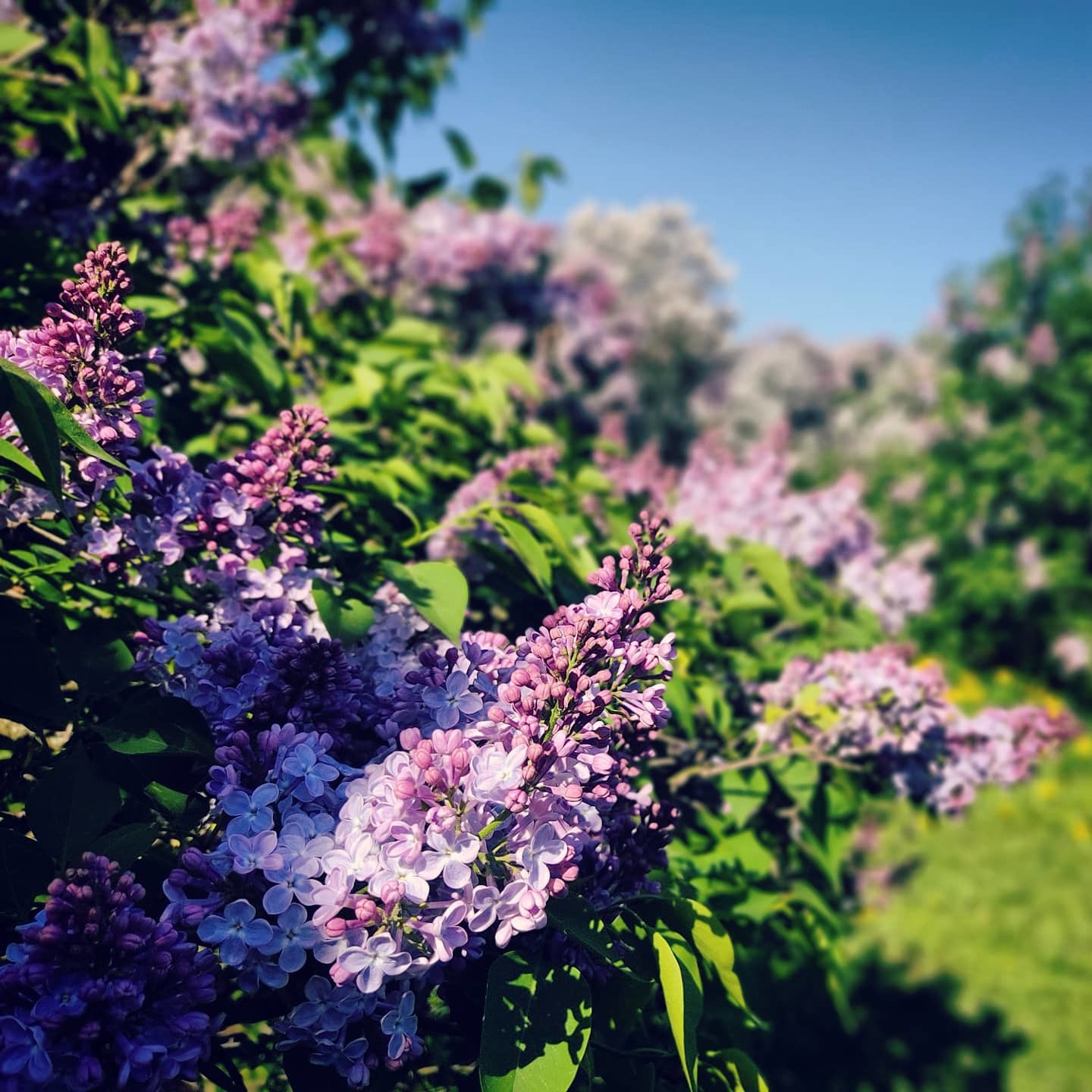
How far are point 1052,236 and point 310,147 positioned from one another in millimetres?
10178

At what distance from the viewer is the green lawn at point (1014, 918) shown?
4.48 m

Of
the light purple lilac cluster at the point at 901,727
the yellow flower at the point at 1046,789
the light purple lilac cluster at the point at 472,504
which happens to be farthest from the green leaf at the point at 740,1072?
the yellow flower at the point at 1046,789

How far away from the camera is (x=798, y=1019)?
4.33 m

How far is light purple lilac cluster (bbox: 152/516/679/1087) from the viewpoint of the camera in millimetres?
1000

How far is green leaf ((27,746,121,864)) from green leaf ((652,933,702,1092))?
73cm

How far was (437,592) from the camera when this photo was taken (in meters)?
1.36

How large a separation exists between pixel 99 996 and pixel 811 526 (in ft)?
9.01

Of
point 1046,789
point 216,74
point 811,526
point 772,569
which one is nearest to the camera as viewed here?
point 772,569

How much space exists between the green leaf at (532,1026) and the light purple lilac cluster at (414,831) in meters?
0.05

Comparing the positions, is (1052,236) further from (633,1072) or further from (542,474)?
(633,1072)

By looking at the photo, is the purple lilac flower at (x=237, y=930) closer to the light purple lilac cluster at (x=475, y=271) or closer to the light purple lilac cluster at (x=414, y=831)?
the light purple lilac cluster at (x=414, y=831)

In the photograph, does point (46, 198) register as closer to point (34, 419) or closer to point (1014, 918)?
point (34, 419)

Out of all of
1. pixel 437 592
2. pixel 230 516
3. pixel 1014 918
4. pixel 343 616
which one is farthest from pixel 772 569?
pixel 1014 918

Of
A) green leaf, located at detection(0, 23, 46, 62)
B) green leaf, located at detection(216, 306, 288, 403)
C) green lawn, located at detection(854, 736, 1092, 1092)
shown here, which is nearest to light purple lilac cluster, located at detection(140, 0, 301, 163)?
green leaf, located at detection(0, 23, 46, 62)
